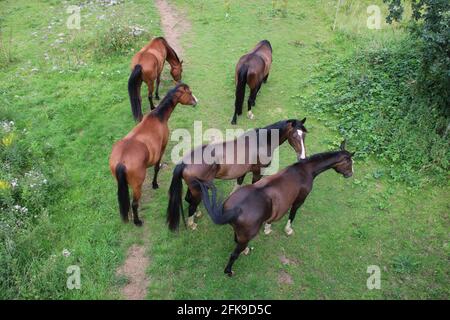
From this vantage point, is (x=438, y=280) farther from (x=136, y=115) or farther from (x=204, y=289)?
(x=136, y=115)

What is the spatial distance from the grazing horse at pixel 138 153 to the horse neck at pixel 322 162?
8.69 ft

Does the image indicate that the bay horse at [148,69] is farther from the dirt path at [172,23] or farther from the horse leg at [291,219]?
the horse leg at [291,219]

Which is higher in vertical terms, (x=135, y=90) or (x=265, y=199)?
(x=135, y=90)

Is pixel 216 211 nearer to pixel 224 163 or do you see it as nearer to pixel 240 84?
pixel 224 163

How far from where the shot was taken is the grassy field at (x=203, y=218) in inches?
206

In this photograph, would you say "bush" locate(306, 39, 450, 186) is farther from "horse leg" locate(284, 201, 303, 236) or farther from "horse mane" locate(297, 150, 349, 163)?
"horse leg" locate(284, 201, 303, 236)

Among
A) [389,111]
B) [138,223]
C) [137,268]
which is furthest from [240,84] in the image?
[137,268]

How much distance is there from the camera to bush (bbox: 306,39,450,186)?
285 inches

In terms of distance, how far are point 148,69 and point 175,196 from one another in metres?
4.03

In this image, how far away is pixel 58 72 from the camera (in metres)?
10.2

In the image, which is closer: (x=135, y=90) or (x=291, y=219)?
(x=291, y=219)

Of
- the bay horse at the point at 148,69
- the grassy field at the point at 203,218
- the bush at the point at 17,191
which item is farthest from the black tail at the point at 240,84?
the bush at the point at 17,191

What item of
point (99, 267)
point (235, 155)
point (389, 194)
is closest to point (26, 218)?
point (99, 267)

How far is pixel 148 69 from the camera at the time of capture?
8156 millimetres
